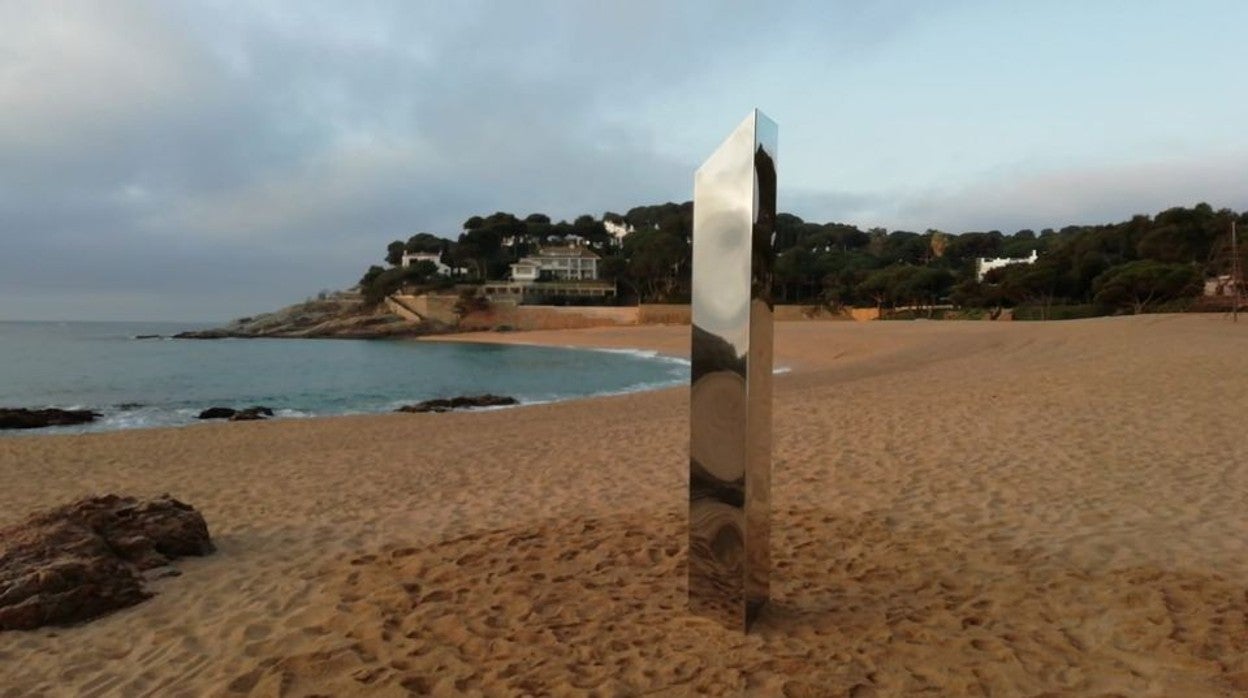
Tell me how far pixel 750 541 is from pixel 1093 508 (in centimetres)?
380

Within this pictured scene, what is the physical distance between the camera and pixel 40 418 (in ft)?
60.6

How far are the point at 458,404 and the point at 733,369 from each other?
726 inches

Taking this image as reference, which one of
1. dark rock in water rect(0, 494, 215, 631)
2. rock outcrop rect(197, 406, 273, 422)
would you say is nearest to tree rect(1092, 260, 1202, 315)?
rock outcrop rect(197, 406, 273, 422)

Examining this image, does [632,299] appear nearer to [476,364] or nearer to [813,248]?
[813,248]

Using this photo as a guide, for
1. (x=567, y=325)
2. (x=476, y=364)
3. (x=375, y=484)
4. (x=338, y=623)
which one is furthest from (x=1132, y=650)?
(x=567, y=325)

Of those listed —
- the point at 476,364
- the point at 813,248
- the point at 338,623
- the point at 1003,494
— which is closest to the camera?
the point at 338,623

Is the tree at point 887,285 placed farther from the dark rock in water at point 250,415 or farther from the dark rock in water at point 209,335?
the dark rock in water at point 209,335

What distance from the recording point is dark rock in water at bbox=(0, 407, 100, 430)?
17.8 m

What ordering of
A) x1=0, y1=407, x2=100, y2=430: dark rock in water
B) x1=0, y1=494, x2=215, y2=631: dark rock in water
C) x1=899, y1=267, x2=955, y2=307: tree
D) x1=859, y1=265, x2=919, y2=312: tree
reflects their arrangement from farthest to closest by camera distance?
x1=859, y1=265, x2=919, y2=312: tree < x1=899, y1=267, x2=955, y2=307: tree < x1=0, y1=407, x2=100, y2=430: dark rock in water < x1=0, y1=494, x2=215, y2=631: dark rock in water

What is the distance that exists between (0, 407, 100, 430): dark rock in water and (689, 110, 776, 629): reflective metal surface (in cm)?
1998

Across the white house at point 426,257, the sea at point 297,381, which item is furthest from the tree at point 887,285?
the white house at point 426,257

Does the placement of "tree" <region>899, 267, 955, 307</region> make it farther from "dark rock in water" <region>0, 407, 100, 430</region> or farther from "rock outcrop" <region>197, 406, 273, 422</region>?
"dark rock in water" <region>0, 407, 100, 430</region>

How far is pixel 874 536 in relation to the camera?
17.6ft

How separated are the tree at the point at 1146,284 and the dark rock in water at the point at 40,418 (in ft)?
149
